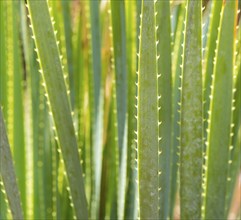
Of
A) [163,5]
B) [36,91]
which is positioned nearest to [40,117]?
[36,91]

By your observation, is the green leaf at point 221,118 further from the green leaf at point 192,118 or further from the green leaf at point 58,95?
the green leaf at point 58,95

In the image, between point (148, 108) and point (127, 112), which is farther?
point (127, 112)

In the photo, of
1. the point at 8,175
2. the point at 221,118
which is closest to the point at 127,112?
Answer: the point at 221,118

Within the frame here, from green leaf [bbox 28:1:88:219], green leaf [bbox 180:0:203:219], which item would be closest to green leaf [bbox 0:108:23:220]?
green leaf [bbox 28:1:88:219]

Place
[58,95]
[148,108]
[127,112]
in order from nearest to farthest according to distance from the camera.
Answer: [148,108], [58,95], [127,112]

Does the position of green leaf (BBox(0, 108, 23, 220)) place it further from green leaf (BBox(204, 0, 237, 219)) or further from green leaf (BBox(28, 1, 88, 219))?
green leaf (BBox(204, 0, 237, 219))

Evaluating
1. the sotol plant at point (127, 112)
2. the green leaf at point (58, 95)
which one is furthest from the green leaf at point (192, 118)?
the green leaf at point (58, 95)

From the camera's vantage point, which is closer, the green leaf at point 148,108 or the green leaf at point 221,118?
the green leaf at point 148,108

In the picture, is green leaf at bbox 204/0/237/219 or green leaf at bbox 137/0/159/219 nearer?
green leaf at bbox 137/0/159/219

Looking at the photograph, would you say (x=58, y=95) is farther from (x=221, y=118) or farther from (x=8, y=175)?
(x=221, y=118)
